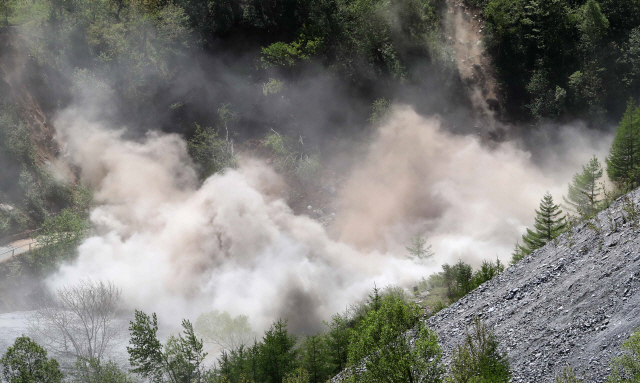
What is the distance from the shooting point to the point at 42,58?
6412 centimetres

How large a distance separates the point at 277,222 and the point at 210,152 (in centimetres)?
1295

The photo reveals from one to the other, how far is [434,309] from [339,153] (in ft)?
90.9

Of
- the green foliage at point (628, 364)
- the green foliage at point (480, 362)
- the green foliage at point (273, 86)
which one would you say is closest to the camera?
the green foliage at point (628, 364)

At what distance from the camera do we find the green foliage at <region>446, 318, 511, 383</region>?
21312 millimetres

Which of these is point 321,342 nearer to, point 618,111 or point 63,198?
point 63,198

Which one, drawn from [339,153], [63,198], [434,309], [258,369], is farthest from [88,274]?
[434,309]

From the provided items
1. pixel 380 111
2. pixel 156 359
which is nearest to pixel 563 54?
pixel 380 111

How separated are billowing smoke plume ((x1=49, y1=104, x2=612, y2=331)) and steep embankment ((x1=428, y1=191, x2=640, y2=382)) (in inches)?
843

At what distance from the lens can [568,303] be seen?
79.6 ft

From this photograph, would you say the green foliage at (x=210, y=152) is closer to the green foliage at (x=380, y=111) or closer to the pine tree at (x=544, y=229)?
the green foliage at (x=380, y=111)

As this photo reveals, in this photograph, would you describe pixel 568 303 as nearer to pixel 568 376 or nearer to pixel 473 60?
pixel 568 376

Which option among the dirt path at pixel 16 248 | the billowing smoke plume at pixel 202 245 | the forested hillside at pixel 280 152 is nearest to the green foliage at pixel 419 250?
the forested hillside at pixel 280 152

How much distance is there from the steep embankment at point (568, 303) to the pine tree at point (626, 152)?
20.6 metres

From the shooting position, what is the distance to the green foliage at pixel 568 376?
19484 mm
